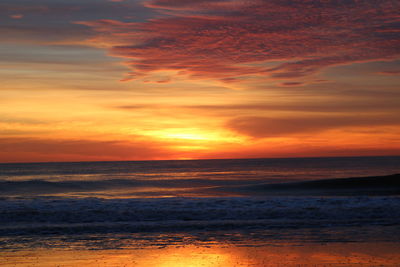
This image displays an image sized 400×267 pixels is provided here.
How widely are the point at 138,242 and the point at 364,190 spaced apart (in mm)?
20844

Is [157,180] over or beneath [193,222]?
over

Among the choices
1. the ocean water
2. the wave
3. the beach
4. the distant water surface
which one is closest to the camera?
the beach

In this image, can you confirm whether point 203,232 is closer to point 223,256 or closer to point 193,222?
point 193,222

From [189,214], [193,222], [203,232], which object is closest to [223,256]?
[203,232]

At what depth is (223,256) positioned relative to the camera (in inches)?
425

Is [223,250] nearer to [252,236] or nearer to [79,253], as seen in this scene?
[252,236]

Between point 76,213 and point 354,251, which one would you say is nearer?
point 354,251

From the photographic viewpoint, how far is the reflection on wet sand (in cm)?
1012

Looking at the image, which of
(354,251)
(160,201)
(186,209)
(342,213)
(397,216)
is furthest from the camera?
(160,201)

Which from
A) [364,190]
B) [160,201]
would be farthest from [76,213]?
[364,190]

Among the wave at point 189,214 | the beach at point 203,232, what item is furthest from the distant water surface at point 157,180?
the beach at point 203,232

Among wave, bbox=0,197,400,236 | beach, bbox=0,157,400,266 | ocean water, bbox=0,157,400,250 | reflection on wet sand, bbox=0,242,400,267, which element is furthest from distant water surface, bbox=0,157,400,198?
reflection on wet sand, bbox=0,242,400,267

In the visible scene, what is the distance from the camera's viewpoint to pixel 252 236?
13.2 m

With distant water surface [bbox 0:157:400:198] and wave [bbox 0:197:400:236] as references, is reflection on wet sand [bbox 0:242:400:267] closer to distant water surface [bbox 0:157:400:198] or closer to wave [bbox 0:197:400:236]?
wave [bbox 0:197:400:236]
